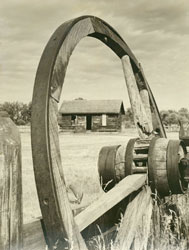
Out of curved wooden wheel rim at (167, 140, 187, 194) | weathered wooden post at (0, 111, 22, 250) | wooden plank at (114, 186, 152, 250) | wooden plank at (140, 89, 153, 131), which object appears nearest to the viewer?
weathered wooden post at (0, 111, 22, 250)

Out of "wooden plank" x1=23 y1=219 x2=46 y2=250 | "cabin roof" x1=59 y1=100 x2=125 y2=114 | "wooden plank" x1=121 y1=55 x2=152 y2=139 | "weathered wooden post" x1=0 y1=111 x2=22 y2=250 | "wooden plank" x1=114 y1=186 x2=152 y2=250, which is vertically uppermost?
"cabin roof" x1=59 y1=100 x2=125 y2=114

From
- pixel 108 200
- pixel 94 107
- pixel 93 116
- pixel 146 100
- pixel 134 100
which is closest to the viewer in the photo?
pixel 108 200

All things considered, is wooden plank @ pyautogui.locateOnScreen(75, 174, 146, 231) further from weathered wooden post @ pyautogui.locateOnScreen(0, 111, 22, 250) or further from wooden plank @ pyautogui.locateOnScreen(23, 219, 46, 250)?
weathered wooden post @ pyautogui.locateOnScreen(0, 111, 22, 250)

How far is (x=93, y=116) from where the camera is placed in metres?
40.5

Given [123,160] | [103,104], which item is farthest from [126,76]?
[103,104]

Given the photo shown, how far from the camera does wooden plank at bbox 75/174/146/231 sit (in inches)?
80.2

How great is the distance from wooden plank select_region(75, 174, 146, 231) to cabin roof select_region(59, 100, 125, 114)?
3664 cm

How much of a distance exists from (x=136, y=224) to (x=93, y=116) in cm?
3788

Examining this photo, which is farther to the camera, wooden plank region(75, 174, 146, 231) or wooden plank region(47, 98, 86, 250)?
wooden plank region(75, 174, 146, 231)

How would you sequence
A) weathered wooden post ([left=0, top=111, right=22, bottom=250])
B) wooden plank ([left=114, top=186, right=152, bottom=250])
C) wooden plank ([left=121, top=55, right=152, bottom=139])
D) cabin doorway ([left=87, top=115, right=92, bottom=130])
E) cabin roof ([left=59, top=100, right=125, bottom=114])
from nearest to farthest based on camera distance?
weathered wooden post ([left=0, top=111, right=22, bottom=250]) → wooden plank ([left=114, top=186, right=152, bottom=250]) → wooden plank ([left=121, top=55, right=152, bottom=139]) → cabin roof ([left=59, top=100, right=125, bottom=114]) → cabin doorway ([left=87, top=115, right=92, bottom=130])

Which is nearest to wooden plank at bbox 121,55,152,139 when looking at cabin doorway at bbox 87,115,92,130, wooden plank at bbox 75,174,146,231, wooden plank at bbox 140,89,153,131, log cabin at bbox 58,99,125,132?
wooden plank at bbox 140,89,153,131

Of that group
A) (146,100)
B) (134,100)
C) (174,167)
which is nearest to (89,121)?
(146,100)

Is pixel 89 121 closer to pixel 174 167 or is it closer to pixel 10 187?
pixel 174 167

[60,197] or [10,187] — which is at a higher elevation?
[10,187]
